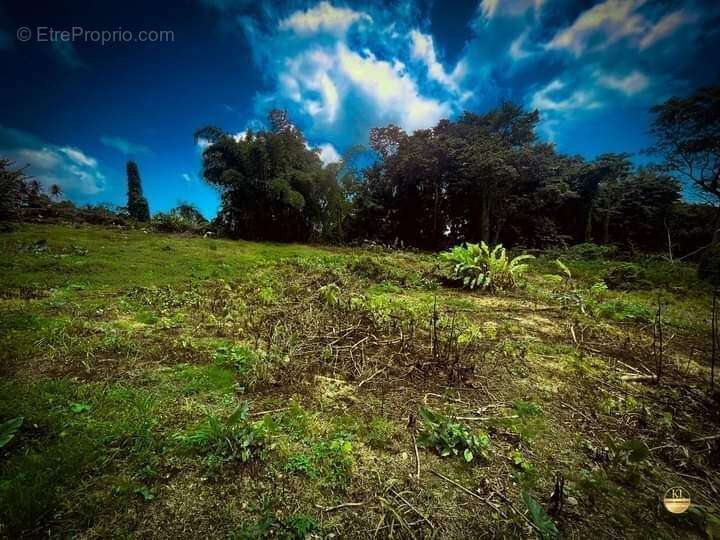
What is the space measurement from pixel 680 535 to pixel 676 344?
353 centimetres

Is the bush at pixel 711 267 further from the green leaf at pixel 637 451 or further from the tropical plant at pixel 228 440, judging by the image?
the tropical plant at pixel 228 440

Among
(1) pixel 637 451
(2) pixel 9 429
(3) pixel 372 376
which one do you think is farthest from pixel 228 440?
(1) pixel 637 451

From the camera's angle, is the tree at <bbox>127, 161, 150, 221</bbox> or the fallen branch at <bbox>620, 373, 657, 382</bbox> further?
the tree at <bbox>127, 161, 150, 221</bbox>

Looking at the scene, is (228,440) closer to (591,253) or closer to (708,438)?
(708,438)

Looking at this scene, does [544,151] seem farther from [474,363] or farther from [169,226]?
[169,226]

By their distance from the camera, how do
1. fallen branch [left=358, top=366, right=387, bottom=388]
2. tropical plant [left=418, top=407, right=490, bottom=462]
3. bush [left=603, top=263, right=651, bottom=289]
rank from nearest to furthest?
tropical plant [left=418, top=407, right=490, bottom=462] → fallen branch [left=358, top=366, right=387, bottom=388] → bush [left=603, top=263, right=651, bottom=289]

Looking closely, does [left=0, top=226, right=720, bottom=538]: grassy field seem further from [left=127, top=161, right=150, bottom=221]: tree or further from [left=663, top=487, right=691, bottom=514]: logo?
[left=127, top=161, right=150, bottom=221]: tree

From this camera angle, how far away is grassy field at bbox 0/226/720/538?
1469mm

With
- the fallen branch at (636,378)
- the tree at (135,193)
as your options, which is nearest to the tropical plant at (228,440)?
the fallen branch at (636,378)

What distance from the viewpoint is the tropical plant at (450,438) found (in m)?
1.88

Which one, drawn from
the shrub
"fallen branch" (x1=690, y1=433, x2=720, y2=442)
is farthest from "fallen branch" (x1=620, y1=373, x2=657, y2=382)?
the shrub

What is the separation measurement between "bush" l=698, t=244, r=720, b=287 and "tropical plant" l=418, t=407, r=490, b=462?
8320 millimetres

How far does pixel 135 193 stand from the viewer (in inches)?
834

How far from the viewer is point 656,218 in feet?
70.3
